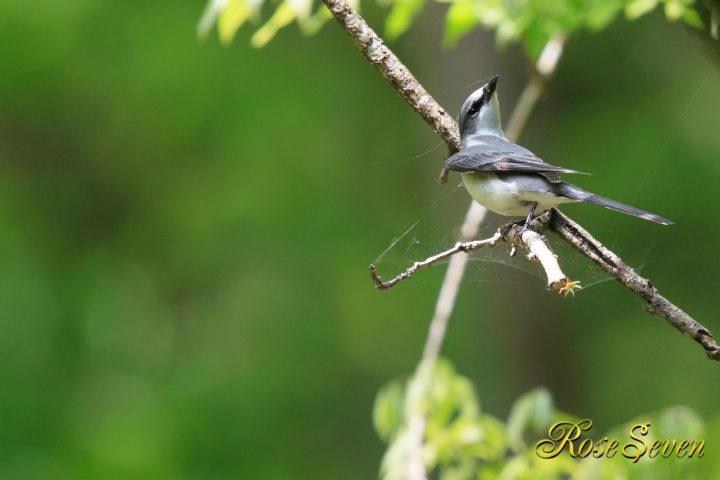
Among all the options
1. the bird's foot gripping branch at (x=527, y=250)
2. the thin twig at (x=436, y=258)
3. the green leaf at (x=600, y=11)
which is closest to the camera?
the bird's foot gripping branch at (x=527, y=250)

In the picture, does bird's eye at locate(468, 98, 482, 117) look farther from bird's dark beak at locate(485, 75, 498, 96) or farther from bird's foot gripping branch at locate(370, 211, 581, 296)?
bird's foot gripping branch at locate(370, 211, 581, 296)

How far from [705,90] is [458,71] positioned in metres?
1.77

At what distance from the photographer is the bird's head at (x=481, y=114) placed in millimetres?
2143

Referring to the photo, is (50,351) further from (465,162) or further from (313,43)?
(465,162)

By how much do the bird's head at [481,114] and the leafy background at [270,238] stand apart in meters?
3.55

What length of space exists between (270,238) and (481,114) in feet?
17.0

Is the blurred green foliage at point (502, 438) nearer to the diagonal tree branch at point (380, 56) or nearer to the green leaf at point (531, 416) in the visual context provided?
the green leaf at point (531, 416)

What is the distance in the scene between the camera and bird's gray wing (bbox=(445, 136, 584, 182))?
76.5 inches

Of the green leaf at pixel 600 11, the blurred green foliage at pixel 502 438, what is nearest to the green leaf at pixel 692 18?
the green leaf at pixel 600 11

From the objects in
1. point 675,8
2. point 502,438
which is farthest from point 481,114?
point 502,438

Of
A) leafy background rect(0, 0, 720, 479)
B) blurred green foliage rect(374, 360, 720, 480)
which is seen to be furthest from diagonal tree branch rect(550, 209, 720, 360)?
leafy background rect(0, 0, 720, 479)

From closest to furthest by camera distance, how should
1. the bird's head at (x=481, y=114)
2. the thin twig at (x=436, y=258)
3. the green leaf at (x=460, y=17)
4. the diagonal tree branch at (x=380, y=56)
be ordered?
the thin twig at (x=436, y=258), the diagonal tree branch at (x=380, y=56), the bird's head at (x=481, y=114), the green leaf at (x=460, y=17)

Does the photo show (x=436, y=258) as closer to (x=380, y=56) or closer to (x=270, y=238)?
(x=380, y=56)

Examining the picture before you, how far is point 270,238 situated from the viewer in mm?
7199
